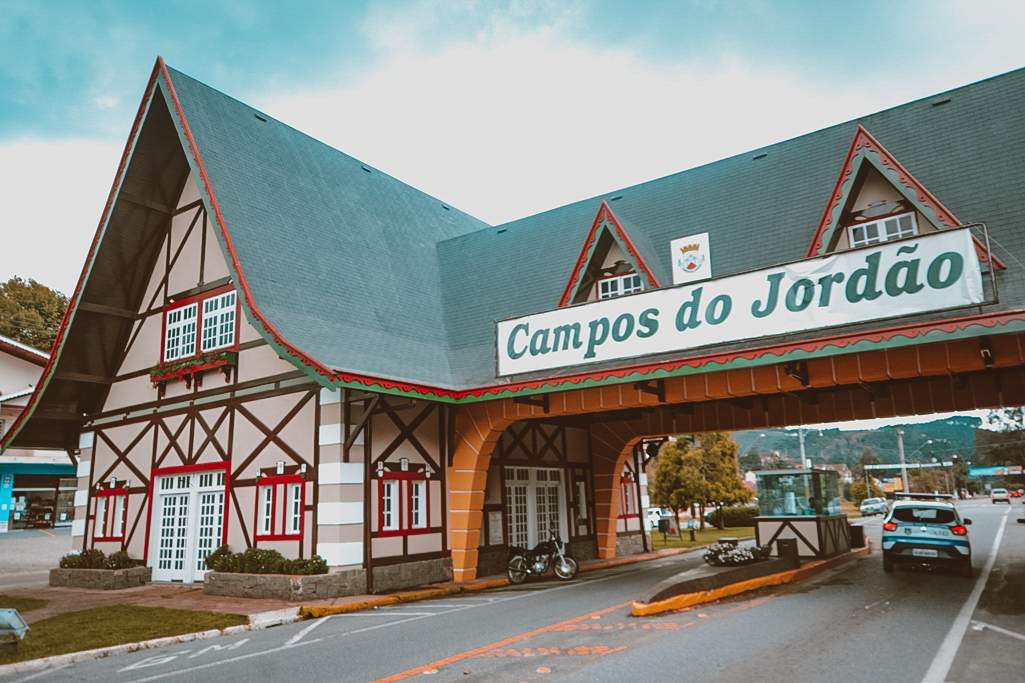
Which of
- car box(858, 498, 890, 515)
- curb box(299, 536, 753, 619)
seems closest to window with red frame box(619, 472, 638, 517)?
curb box(299, 536, 753, 619)

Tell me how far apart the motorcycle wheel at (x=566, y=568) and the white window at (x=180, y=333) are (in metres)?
9.80

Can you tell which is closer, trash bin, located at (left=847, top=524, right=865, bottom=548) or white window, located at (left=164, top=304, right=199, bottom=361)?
white window, located at (left=164, top=304, right=199, bottom=361)

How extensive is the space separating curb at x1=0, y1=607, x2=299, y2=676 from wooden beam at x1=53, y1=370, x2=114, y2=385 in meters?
10.8

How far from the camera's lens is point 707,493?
1197 inches

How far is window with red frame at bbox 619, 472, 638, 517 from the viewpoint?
22547 millimetres

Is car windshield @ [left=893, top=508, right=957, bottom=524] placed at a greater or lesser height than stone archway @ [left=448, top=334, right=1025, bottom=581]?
lesser

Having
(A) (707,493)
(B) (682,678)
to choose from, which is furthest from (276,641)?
(A) (707,493)

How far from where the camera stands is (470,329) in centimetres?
1784

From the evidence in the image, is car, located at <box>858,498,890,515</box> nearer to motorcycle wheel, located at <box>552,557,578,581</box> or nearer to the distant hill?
motorcycle wheel, located at <box>552,557,578,581</box>

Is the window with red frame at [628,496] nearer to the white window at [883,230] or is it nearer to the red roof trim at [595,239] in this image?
the red roof trim at [595,239]

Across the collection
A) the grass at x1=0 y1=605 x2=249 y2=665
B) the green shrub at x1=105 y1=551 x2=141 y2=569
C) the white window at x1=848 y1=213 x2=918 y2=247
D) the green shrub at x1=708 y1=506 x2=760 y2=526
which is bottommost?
the green shrub at x1=708 y1=506 x2=760 y2=526

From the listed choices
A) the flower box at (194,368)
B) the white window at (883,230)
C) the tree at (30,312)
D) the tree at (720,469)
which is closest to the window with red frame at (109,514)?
the flower box at (194,368)

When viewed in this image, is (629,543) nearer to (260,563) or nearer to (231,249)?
(260,563)

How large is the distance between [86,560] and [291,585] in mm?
7284
